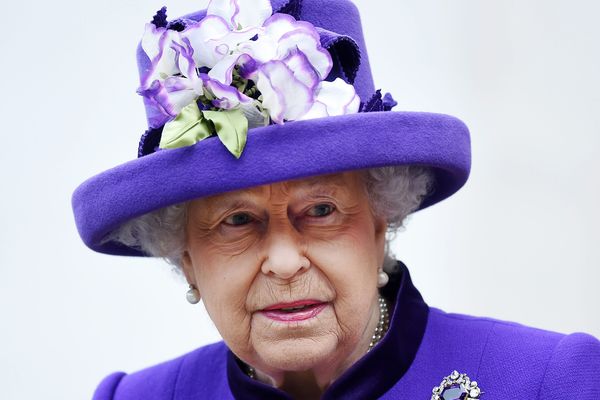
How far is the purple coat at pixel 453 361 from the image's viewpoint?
2154 mm

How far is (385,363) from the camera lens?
89.6 inches

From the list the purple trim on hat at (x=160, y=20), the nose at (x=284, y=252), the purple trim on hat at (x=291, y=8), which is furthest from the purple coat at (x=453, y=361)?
the purple trim on hat at (x=160, y=20)

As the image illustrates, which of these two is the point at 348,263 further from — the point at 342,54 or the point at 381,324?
the point at 342,54

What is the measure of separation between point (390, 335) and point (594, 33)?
5.53 feet

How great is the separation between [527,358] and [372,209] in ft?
1.66

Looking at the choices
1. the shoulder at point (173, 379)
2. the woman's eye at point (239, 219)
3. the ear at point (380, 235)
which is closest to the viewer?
the woman's eye at point (239, 219)

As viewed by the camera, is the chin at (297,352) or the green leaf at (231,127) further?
the chin at (297,352)

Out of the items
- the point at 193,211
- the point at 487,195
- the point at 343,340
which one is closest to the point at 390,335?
the point at 343,340

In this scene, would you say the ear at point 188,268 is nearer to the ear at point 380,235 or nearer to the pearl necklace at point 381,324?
the pearl necklace at point 381,324

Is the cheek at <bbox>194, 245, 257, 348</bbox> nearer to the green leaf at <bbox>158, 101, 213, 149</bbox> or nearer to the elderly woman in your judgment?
the elderly woman

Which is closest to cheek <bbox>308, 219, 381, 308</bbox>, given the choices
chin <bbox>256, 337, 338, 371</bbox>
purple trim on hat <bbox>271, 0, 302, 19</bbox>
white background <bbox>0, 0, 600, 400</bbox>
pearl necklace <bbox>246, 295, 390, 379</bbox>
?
chin <bbox>256, 337, 338, 371</bbox>

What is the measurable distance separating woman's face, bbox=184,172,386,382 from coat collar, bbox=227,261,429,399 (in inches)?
2.6

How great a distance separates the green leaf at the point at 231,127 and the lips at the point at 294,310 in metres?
0.40

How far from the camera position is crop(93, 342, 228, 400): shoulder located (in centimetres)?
265
